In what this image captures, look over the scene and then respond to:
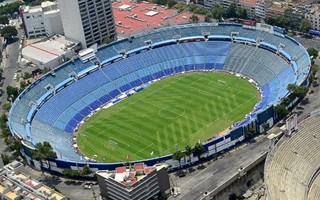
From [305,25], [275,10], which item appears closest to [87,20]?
[275,10]

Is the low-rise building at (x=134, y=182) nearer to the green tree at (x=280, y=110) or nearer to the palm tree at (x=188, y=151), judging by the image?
the palm tree at (x=188, y=151)

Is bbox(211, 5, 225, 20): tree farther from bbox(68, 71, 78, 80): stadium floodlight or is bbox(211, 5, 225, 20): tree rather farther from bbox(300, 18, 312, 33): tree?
bbox(68, 71, 78, 80): stadium floodlight

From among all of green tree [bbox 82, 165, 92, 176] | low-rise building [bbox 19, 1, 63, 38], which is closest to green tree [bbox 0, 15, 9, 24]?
low-rise building [bbox 19, 1, 63, 38]

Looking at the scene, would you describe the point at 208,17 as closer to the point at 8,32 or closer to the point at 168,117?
the point at 168,117

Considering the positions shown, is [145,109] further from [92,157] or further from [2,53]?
[2,53]

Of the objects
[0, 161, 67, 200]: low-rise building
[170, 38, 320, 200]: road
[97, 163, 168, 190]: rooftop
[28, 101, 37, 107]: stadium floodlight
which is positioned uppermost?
[0, 161, 67, 200]: low-rise building

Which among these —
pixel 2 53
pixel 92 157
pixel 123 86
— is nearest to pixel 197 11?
pixel 123 86
